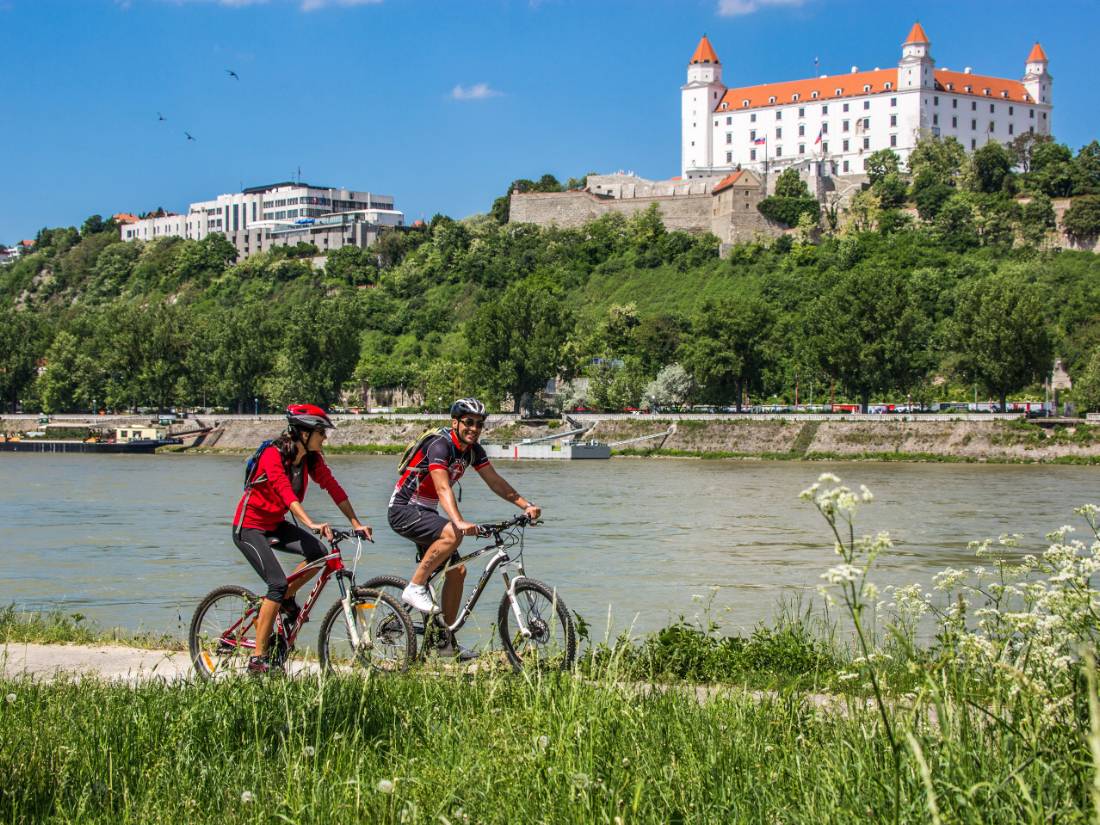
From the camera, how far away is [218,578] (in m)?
15.8

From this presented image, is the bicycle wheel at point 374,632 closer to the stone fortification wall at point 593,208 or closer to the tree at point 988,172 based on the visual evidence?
the stone fortification wall at point 593,208

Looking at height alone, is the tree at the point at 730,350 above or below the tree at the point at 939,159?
below

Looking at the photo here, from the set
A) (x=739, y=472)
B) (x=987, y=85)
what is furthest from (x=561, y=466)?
(x=987, y=85)

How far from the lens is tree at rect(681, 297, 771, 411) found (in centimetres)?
6456

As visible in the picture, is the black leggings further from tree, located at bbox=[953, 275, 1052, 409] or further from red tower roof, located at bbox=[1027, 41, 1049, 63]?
red tower roof, located at bbox=[1027, 41, 1049, 63]

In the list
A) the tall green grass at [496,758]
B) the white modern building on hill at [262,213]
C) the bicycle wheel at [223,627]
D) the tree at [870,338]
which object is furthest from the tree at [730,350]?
the white modern building on hill at [262,213]

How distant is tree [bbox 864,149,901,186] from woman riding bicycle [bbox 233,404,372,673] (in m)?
107

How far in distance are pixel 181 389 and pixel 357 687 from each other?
3083 inches

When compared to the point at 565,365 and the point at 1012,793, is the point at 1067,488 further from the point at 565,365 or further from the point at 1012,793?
the point at 565,365

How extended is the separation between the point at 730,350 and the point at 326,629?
192ft

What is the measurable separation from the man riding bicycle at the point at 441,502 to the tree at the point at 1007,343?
53.2 metres

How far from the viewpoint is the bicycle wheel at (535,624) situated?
7.15m

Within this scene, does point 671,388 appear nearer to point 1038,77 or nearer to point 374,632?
point 374,632

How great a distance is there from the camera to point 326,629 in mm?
7598
